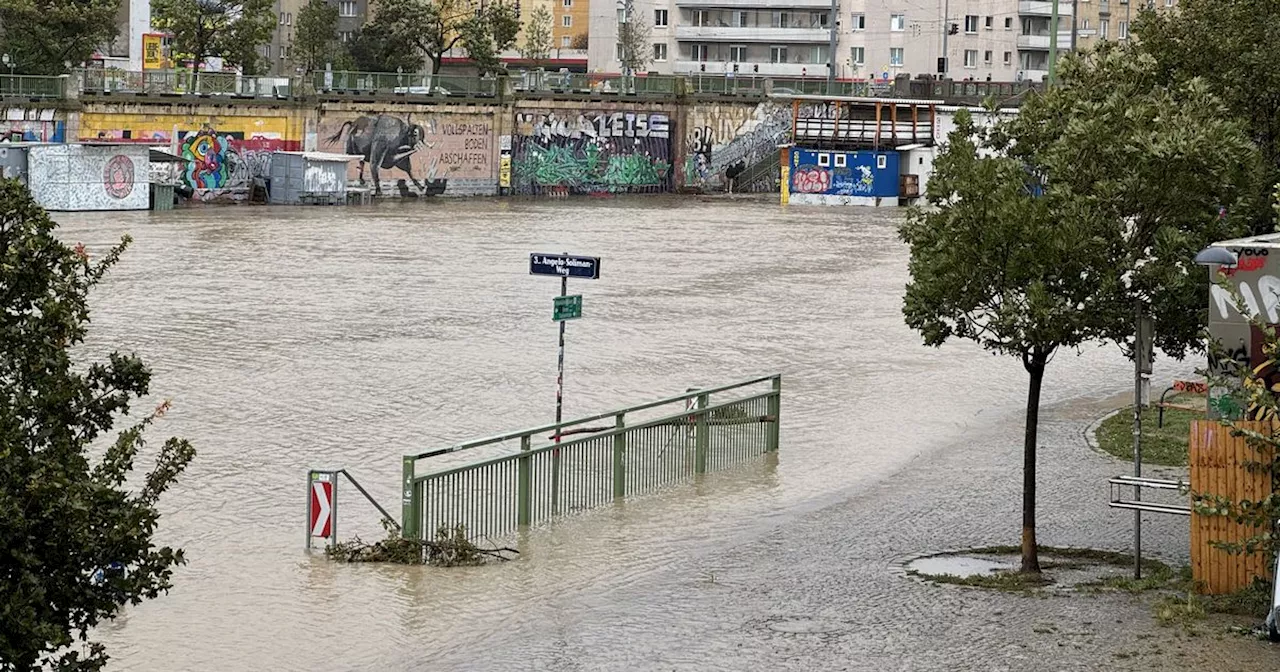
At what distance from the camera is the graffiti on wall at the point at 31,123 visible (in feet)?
212

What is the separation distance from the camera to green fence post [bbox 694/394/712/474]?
72.4 ft

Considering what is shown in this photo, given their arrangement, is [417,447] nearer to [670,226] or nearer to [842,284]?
[842,284]

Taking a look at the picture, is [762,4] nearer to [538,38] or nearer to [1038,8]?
[1038,8]

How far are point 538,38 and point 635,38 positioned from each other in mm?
11734

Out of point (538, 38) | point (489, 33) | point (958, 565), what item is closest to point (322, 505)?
point (958, 565)

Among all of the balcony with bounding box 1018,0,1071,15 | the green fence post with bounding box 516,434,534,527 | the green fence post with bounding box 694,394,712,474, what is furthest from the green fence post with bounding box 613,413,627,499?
the balcony with bounding box 1018,0,1071,15

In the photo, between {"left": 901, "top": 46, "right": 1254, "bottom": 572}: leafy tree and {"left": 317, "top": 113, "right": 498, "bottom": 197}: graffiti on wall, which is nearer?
{"left": 901, "top": 46, "right": 1254, "bottom": 572}: leafy tree

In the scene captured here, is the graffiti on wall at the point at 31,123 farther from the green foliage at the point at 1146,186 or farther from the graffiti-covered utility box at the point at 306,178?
the green foliage at the point at 1146,186

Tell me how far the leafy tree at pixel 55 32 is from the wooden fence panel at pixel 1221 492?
69.0 meters

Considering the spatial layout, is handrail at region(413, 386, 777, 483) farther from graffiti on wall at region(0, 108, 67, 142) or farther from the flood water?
graffiti on wall at region(0, 108, 67, 142)

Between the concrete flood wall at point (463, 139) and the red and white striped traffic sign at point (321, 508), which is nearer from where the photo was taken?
the red and white striped traffic sign at point (321, 508)

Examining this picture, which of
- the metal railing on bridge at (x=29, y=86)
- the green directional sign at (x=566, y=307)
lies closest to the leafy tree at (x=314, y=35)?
the metal railing on bridge at (x=29, y=86)

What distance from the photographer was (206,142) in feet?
221

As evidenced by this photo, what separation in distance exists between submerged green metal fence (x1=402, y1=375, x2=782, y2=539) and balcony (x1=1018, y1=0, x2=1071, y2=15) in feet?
295
